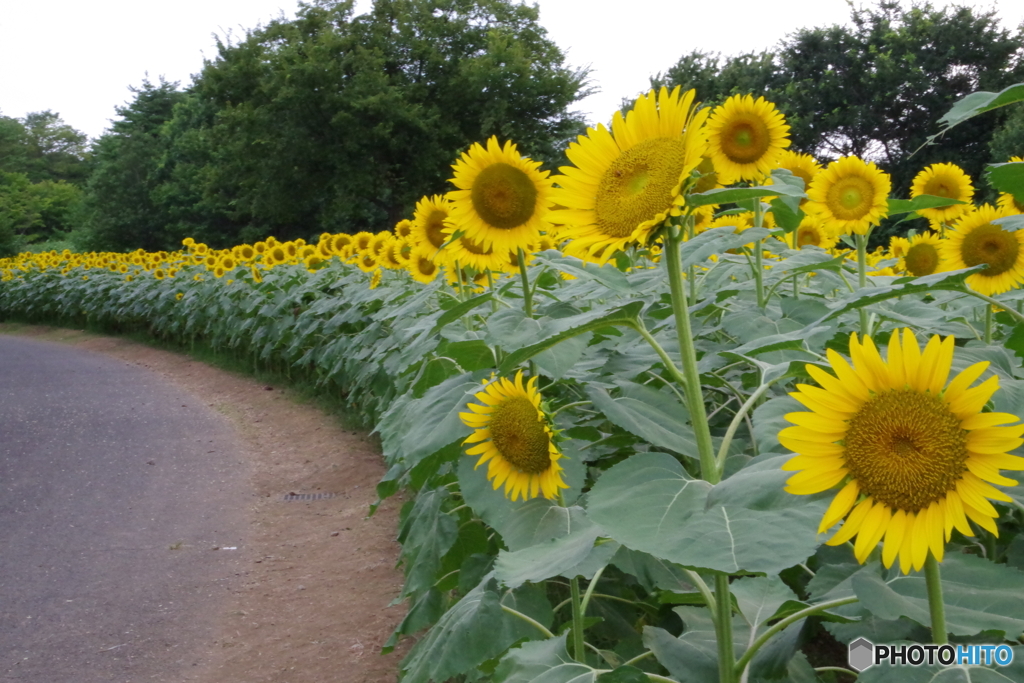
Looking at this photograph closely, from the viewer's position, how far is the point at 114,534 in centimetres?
516

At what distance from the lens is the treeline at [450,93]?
24.5m

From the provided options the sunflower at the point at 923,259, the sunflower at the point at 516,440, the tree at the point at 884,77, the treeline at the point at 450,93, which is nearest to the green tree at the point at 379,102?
the treeline at the point at 450,93

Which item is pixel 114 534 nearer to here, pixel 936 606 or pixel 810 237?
pixel 810 237

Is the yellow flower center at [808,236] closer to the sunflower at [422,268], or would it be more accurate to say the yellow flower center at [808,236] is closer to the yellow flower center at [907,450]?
the sunflower at [422,268]

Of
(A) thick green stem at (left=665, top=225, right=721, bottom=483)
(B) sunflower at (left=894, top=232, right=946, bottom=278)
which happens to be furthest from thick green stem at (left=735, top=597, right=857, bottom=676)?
(B) sunflower at (left=894, top=232, right=946, bottom=278)

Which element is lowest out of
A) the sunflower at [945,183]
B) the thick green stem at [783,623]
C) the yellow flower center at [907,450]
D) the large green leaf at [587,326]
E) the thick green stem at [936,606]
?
the thick green stem at [783,623]

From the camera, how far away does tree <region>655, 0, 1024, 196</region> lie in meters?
24.2

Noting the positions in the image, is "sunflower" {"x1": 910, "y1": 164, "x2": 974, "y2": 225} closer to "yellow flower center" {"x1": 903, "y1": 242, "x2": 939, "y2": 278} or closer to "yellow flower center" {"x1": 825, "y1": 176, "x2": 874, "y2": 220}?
"yellow flower center" {"x1": 903, "y1": 242, "x2": 939, "y2": 278}

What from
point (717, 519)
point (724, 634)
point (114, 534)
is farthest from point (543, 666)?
point (114, 534)

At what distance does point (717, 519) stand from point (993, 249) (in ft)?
6.28

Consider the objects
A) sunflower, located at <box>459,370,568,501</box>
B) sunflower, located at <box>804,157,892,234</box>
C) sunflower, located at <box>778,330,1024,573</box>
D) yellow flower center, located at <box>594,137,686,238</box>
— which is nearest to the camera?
sunflower, located at <box>778,330,1024,573</box>

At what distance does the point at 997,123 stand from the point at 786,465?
22779 mm

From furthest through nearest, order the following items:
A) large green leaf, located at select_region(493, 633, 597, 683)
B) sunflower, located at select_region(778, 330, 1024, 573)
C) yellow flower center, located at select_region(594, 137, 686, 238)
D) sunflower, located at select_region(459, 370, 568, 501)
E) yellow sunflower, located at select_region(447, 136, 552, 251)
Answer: yellow sunflower, located at select_region(447, 136, 552, 251)
sunflower, located at select_region(459, 370, 568, 501)
large green leaf, located at select_region(493, 633, 597, 683)
yellow flower center, located at select_region(594, 137, 686, 238)
sunflower, located at select_region(778, 330, 1024, 573)

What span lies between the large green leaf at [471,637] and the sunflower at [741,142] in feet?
4.53
